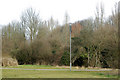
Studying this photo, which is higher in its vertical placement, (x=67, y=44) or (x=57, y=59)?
(x=67, y=44)

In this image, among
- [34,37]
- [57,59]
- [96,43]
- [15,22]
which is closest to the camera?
[96,43]

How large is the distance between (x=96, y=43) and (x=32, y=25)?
54.4ft

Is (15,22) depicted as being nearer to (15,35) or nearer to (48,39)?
(15,35)

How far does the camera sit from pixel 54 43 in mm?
37594

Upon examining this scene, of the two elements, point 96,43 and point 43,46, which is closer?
point 96,43

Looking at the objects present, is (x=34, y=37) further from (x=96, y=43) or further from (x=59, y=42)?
(x=96, y=43)

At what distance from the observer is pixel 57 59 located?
119 ft

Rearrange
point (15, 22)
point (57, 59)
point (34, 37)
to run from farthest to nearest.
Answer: point (15, 22), point (34, 37), point (57, 59)

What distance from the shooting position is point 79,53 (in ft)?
110

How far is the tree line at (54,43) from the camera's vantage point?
32281 mm

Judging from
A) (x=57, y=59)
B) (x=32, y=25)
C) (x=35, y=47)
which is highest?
(x=32, y=25)

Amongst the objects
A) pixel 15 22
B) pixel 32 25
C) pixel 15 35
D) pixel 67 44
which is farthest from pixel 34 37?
pixel 15 22

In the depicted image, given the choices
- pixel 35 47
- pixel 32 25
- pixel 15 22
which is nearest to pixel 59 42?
pixel 35 47

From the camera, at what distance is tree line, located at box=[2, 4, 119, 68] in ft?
106
